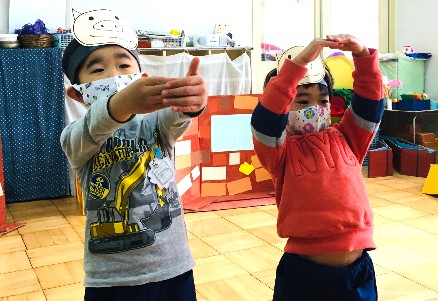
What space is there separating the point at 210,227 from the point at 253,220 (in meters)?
0.29

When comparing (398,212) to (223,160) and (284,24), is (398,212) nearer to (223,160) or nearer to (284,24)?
(223,160)

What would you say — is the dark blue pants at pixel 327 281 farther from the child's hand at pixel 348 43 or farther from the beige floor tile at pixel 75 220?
the beige floor tile at pixel 75 220

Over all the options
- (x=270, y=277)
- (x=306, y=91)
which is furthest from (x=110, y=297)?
(x=270, y=277)

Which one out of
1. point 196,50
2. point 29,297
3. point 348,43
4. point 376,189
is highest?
point 196,50

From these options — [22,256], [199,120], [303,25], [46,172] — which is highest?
[303,25]

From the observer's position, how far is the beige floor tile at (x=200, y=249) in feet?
8.60

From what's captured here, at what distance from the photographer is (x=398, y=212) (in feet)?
10.9

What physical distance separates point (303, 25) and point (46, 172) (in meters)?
2.86

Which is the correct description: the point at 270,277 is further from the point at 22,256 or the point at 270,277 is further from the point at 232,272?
the point at 22,256

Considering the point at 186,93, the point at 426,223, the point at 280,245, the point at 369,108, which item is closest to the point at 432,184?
the point at 426,223

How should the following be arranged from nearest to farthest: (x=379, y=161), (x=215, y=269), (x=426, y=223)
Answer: (x=215, y=269) → (x=426, y=223) → (x=379, y=161)

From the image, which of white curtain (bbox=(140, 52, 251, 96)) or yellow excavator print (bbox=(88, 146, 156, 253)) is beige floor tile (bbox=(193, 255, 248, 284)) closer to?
yellow excavator print (bbox=(88, 146, 156, 253))

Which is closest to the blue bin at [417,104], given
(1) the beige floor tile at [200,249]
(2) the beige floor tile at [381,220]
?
(2) the beige floor tile at [381,220]

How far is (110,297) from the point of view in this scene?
1077 millimetres
